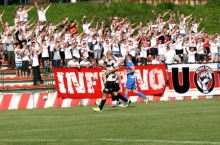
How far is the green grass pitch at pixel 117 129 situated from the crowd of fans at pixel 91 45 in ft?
38.1

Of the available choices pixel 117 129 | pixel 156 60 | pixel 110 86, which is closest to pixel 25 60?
pixel 156 60

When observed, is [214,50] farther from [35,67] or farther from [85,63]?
[35,67]

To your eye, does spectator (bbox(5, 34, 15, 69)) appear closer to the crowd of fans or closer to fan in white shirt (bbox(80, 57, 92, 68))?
the crowd of fans

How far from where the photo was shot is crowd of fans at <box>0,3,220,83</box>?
33.3 m

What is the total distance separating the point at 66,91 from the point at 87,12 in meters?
20.9

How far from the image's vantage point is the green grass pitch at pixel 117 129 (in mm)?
13914

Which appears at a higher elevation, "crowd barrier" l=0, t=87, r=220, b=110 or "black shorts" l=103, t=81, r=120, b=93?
"black shorts" l=103, t=81, r=120, b=93

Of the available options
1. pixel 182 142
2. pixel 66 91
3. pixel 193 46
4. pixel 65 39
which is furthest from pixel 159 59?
pixel 182 142

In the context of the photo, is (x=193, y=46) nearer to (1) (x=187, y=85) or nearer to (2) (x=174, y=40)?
(2) (x=174, y=40)

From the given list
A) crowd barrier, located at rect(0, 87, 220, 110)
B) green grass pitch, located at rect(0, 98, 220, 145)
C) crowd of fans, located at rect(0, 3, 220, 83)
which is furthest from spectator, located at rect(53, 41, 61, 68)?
green grass pitch, located at rect(0, 98, 220, 145)

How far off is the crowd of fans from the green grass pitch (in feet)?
38.1

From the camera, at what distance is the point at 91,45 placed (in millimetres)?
36125

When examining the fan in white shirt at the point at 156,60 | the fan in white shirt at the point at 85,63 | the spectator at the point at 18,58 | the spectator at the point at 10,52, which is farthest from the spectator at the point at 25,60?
the fan in white shirt at the point at 156,60

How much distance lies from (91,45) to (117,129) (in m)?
20.1
